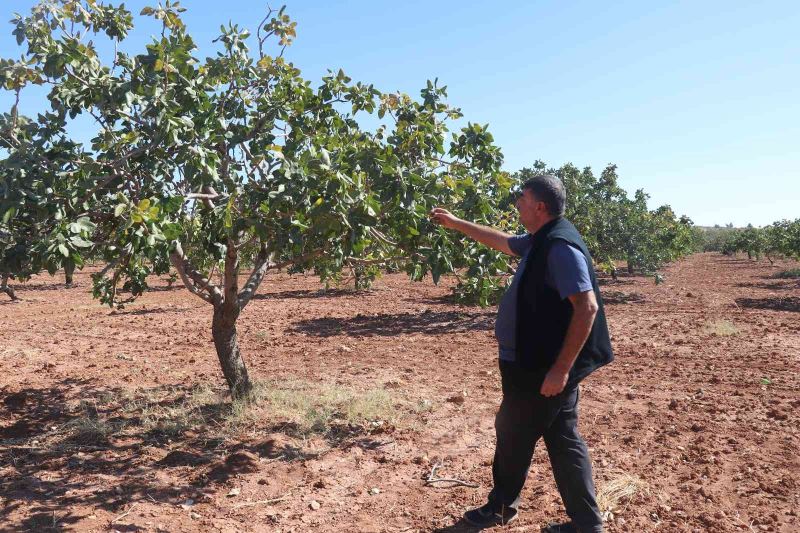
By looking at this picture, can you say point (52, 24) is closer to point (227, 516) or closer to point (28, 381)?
point (227, 516)

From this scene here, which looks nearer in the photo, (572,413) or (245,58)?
(572,413)

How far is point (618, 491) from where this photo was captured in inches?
154

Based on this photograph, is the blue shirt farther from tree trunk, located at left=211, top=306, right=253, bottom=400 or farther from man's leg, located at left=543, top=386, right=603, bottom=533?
tree trunk, located at left=211, top=306, right=253, bottom=400

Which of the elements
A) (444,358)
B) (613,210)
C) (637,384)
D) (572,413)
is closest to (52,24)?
(572,413)

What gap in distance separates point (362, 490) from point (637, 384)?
13.2 feet

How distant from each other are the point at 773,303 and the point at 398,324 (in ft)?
33.9

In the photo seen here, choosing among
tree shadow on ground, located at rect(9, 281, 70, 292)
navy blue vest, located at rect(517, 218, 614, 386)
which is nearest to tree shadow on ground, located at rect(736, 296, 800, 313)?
navy blue vest, located at rect(517, 218, 614, 386)

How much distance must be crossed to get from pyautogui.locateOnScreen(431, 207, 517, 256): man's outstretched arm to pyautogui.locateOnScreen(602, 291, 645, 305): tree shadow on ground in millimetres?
13446

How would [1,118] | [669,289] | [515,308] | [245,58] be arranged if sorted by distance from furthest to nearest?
[669,289] → [245,58] → [1,118] → [515,308]

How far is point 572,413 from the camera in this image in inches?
126

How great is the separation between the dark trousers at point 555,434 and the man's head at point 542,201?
785 millimetres

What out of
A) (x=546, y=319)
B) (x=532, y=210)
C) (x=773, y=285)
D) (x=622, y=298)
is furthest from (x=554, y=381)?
(x=773, y=285)

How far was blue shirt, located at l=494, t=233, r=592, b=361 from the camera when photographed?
288 centimetres

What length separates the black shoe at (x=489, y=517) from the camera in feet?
11.7
